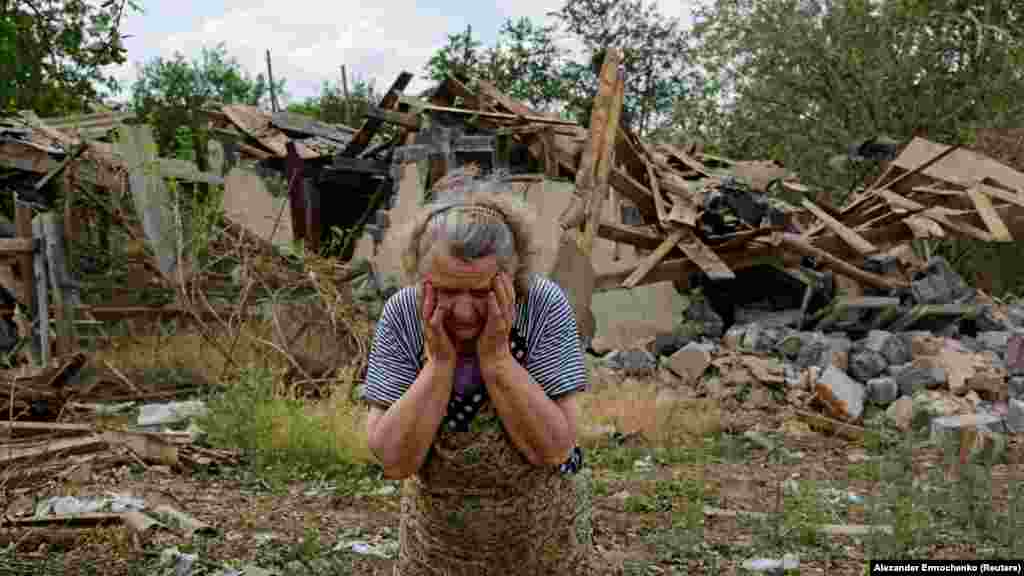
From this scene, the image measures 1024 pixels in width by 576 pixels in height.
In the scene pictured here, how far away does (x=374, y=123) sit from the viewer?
38.0ft

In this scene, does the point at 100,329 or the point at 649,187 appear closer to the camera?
the point at 100,329

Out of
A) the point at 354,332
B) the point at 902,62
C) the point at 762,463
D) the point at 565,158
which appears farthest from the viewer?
the point at 902,62

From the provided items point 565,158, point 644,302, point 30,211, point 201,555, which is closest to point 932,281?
point 644,302

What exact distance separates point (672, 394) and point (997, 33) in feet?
33.6

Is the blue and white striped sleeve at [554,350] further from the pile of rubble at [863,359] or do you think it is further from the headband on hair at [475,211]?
the pile of rubble at [863,359]

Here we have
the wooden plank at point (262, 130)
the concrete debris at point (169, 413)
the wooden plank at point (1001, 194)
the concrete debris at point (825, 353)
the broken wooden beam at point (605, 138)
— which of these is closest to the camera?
the concrete debris at point (169, 413)

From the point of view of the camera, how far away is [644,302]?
10109 mm

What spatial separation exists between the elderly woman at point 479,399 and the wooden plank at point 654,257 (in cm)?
609

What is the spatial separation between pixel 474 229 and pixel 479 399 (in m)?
0.45

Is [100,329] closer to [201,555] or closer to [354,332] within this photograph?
[354,332]

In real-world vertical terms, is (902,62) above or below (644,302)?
above

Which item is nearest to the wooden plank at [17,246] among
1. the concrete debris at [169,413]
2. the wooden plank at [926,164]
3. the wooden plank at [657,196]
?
the concrete debris at [169,413]

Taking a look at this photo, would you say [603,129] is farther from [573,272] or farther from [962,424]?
[962,424]

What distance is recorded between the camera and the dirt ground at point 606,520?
446 cm
